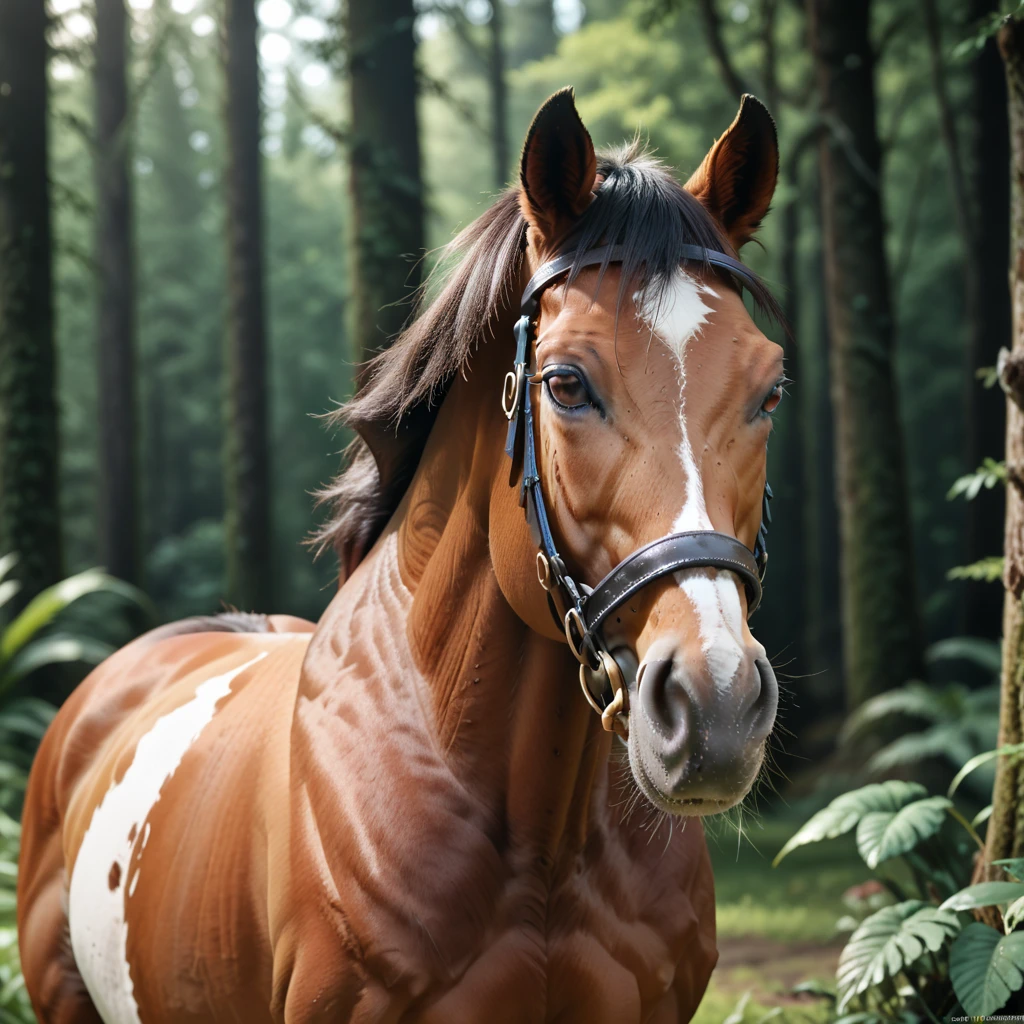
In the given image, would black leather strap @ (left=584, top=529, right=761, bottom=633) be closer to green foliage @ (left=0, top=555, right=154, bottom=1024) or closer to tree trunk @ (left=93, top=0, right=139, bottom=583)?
green foliage @ (left=0, top=555, right=154, bottom=1024)

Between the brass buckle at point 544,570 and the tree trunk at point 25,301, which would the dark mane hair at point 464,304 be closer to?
the brass buckle at point 544,570

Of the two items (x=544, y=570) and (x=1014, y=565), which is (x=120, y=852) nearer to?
(x=544, y=570)

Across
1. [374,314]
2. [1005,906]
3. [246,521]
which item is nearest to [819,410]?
[246,521]

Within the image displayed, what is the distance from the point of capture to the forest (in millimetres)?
3412

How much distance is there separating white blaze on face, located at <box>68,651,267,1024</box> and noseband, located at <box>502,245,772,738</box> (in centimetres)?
147

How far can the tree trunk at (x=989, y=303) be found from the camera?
34.9ft

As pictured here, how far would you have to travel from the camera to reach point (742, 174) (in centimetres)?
222

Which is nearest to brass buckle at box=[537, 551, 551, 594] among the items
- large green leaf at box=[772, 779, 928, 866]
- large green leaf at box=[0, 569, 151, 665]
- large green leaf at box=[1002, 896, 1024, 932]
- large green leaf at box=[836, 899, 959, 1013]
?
large green leaf at box=[1002, 896, 1024, 932]

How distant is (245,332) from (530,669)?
10732 millimetres

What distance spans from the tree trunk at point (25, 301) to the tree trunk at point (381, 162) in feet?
9.32

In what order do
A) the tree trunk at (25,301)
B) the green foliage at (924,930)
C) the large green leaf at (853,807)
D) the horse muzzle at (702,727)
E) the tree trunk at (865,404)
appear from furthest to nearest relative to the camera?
the tree trunk at (865,404) → the tree trunk at (25,301) → the large green leaf at (853,807) → the green foliage at (924,930) → the horse muzzle at (702,727)

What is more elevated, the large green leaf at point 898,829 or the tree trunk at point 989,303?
the tree trunk at point 989,303

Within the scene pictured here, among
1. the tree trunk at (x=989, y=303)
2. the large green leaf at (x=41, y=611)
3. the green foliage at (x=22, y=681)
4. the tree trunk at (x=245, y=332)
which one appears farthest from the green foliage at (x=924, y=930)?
the tree trunk at (x=245, y=332)

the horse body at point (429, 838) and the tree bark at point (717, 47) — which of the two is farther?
the tree bark at point (717, 47)
